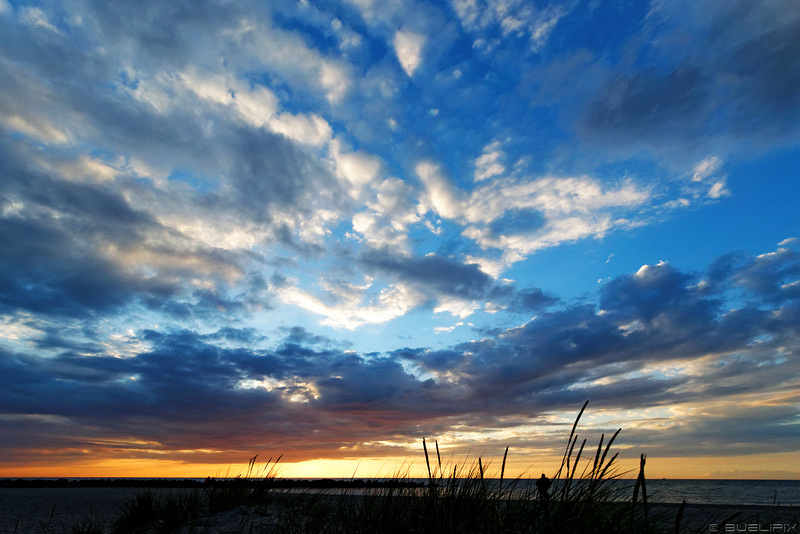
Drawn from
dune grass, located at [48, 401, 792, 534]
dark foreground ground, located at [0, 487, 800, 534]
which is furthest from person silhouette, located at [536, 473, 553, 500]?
dark foreground ground, located at [0, 487, 800, 534]

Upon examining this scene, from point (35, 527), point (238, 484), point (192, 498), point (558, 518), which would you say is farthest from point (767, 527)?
point (35, 527)

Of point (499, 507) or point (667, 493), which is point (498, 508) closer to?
point (499, 507)

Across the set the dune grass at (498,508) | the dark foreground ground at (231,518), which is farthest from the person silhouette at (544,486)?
the dark foreground ground at (231,518)

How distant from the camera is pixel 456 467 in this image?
520 centimetres

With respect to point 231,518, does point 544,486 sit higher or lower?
higher

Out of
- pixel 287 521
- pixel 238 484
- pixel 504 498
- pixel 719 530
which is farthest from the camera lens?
pixel 238 484

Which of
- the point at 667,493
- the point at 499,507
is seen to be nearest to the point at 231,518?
the point at 499,507

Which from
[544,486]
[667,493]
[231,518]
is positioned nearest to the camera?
[544,486]

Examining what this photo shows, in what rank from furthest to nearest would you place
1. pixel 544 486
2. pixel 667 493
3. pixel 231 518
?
pixel 667 493 → pixel 231 518 → pixel 544 486

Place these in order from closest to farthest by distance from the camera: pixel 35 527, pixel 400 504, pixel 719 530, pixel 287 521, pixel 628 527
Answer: pixel 719 530, pixel 628 527, pixel 400 504, pixel 287 521, pixel 35 527

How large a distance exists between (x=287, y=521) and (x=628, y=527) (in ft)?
14.1

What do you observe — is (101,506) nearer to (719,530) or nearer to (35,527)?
(35,527)

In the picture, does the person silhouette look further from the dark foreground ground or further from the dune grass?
the dark foreground ground

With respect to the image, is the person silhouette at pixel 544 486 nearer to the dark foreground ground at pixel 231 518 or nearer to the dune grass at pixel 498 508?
the dune grass at pixel 498 508
